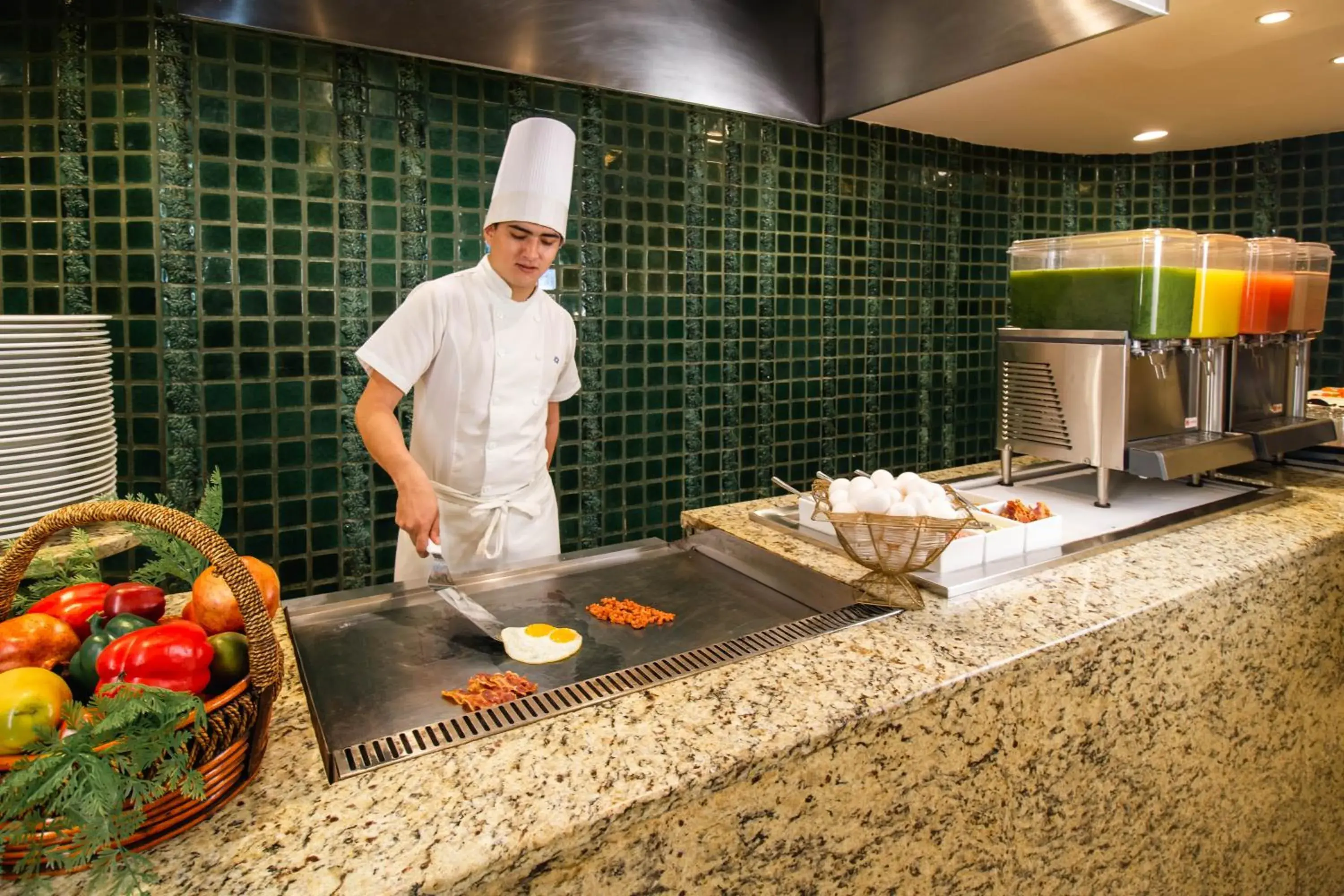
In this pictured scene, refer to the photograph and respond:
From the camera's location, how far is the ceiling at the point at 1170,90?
7.45 ft

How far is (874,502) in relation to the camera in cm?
137

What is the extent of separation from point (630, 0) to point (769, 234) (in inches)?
61.4

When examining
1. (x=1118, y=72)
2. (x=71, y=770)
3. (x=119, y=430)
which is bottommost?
(x=71, y=770)

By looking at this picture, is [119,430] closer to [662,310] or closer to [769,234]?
[662,310]

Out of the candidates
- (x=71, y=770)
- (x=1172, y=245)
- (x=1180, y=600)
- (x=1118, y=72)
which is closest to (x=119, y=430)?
(x=71, y=770)

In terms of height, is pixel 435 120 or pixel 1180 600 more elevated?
pixel 435 120

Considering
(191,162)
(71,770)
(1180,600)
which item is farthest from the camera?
(191,162)

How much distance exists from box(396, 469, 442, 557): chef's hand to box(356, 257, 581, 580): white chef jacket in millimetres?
350

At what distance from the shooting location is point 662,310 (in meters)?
3.02

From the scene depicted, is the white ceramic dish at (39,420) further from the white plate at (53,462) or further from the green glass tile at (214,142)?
the green glass tile at (214,142)

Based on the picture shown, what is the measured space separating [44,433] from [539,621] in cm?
133

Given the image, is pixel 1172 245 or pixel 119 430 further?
pixel 119 430

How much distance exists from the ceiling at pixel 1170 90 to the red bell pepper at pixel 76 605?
7.75ft

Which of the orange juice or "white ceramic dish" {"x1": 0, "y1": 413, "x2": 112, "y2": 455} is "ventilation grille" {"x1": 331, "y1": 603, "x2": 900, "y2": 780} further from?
"white ceramic dish" {"x1": 0, "y1": 413, "x2": 112, "y2": 455}
